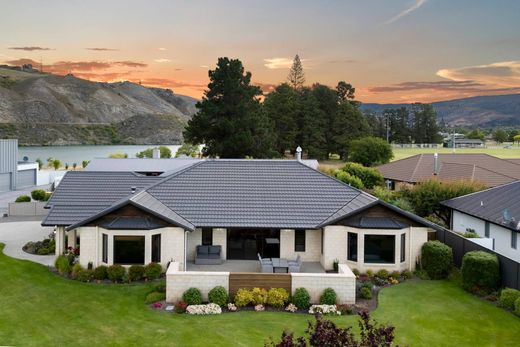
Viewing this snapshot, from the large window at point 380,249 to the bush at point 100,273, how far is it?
467 inches

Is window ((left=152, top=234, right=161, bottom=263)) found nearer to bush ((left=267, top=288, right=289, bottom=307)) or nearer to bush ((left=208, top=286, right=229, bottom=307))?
bush ((left=208, top=286, right=229, bottom=307))

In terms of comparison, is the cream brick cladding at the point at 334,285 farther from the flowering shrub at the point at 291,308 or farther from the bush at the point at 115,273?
the bush at the point at 115,273

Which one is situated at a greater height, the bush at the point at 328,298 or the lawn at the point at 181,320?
the bush at the point at 328,298

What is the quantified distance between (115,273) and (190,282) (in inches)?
164

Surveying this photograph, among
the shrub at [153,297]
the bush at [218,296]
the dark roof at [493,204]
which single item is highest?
the dark roof at [493,204]

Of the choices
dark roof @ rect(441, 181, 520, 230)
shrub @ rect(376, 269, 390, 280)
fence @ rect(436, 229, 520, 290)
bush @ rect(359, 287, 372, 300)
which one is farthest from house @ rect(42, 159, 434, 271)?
dark roof @ rect(441, 181, 520, 230)

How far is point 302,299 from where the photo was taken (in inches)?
688

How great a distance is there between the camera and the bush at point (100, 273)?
20234 millimetres

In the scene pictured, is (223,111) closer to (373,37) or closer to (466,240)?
(373,37)

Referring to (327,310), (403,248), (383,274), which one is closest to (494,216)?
(403,248)

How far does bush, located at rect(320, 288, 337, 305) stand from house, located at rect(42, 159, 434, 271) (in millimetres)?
4032

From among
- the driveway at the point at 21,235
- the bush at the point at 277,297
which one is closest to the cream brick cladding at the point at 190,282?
the bush at the point at 277,297

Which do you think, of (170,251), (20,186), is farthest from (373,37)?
(20,186)

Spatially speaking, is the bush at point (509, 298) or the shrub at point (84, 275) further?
the shrub at point (84, 275)
